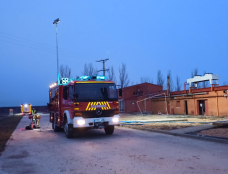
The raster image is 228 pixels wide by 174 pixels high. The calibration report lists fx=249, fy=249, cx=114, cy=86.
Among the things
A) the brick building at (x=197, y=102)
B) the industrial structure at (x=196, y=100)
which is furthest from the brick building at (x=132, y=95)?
the brick building at (x=197, y=102)

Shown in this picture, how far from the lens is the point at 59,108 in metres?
14.6

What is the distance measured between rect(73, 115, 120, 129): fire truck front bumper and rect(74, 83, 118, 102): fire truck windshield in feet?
3.13

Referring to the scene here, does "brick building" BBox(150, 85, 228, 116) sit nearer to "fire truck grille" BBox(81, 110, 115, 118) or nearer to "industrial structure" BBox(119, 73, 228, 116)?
"industrial structure" BBox(119, 73, 228, 116)

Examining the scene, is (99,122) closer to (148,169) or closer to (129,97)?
(148,169)

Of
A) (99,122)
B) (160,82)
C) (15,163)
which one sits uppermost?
(160,82)

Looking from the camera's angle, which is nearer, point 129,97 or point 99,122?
point 99,122

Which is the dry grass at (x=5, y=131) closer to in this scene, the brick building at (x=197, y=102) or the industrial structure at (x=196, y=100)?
the industrial structure at (x=196, y=100)

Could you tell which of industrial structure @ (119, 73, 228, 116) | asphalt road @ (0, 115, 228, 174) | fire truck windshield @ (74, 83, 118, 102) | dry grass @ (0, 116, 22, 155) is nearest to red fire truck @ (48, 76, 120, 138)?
fire truck windshield @ (74, 83, 118, 102)

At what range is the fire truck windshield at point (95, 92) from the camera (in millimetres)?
12203

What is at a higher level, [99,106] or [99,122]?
[99,106]

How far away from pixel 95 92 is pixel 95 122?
4.90ft

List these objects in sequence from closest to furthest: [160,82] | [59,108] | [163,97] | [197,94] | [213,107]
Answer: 1. [59,108]
2. [213,107]
3. [197,94]
4. [163,97]
5. [160,82]

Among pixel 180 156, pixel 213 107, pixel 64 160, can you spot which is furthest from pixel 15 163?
pixel 213 107

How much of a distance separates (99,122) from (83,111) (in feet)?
3.25
